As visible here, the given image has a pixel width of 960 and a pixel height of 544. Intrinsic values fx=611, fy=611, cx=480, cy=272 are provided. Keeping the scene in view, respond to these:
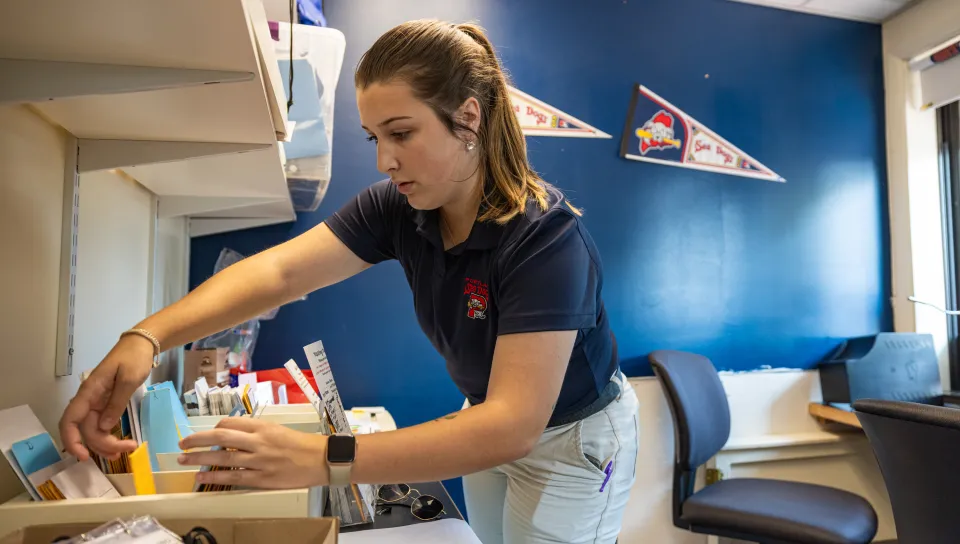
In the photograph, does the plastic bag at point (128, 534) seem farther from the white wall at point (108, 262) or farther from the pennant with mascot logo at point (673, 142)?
the pennant with mascot logo at point (673, 142)

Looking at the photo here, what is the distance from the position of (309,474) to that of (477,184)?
51 cm

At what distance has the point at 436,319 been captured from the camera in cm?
99

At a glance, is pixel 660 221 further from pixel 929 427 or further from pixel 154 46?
pixel 154 46

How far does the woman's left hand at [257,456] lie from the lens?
584mm

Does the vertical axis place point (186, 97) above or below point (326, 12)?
below

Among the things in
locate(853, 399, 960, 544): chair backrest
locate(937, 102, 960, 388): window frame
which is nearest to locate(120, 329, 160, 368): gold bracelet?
locate(853, 399, 960, 544): chair backrest

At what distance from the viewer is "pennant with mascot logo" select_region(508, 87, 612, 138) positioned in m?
2.28

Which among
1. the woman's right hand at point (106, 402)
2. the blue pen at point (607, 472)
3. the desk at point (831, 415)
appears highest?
the woman's right hand at point (106, 402)

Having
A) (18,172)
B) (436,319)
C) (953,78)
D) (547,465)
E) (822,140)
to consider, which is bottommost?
(547,465)

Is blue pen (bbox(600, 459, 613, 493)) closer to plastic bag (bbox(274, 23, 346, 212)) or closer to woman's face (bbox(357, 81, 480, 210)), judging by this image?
woman's face (bbox(357, 81, 480, 210))

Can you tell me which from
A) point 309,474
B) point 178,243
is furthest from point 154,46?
point 178,243

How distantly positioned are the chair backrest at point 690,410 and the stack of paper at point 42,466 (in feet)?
5.60

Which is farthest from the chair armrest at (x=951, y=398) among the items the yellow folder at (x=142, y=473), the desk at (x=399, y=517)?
the yellow folder at (x=142, y=473)

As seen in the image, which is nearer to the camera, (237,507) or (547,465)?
(237,507)
